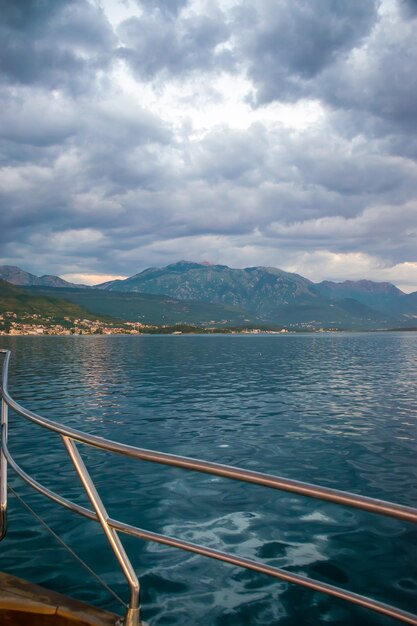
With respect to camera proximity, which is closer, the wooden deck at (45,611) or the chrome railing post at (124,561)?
the chrome railing post at (124,561)

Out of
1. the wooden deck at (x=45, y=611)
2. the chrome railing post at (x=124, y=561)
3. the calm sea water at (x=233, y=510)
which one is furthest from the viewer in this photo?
the calm sea water at (x=233, y=510)

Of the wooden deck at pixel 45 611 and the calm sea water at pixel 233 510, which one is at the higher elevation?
the wooden deck at pixel 45 611

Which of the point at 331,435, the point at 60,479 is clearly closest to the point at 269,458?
the point at 331,435

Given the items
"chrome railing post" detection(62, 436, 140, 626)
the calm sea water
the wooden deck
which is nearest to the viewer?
"chrome railing post" detection(62, 436, 140, 626)

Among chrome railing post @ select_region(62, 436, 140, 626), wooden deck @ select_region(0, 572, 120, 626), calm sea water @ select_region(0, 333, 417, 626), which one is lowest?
calm sea water @ select_region(0, 333, 417, 626)

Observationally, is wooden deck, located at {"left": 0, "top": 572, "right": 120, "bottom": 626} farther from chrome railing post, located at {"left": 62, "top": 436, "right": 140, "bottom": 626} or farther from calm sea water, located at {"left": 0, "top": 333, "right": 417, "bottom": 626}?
calm sea water, located at {"left": 0, "top": 333, "right": 417, "bottom": 626}

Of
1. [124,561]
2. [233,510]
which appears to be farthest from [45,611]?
[233,510]

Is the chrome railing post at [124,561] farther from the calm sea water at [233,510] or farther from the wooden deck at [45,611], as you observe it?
the calm sea water at [233,510]

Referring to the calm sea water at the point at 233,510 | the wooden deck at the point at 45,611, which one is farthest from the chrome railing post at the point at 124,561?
the calm sea water at the point at 233,510

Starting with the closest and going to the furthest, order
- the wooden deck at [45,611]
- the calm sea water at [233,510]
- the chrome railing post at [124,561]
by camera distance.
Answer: the chrome railing post at [124,561] → the wooden deck at [45,611] → the calm sea water at [233,510]

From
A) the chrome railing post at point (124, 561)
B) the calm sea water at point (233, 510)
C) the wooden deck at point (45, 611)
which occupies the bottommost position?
the calm sea water at point (233, 510)

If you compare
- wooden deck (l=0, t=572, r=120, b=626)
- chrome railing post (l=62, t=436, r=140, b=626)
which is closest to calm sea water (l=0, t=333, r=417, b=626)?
wooden deck (l=0, t=572, r=120, b=626)

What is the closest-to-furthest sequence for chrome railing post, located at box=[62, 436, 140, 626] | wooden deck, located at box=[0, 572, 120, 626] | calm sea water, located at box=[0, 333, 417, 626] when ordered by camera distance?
chrome railing post, located at box=[62, 436, 140, 626]
wooden deck, located at box=[0, 572, 120, 626]
calm sea water, located at box=[0, 333, 417, 626]

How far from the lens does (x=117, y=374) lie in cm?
5984
